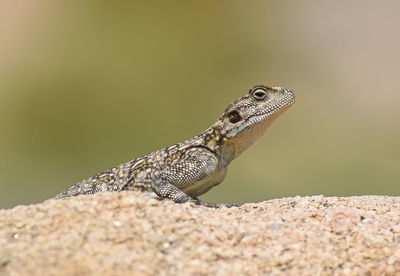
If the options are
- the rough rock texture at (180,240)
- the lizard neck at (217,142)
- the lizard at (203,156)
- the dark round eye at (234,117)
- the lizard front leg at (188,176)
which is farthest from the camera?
the dark round eye at (234,117)

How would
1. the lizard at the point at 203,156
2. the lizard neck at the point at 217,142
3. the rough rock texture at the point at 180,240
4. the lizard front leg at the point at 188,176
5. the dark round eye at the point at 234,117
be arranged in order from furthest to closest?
the dark round eye at the point at 234,117
the lizard neck at the point at 217,142
the lizard at the point at 203,156
the lizard front leg at the point at 188,176
the rough rock texture at the point at 180,240

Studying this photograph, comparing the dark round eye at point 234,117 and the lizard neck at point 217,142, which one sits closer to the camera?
the lizard neck at point 217,142

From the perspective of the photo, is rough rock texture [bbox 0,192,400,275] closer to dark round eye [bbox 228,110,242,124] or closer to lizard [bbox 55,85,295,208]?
lizard [bbox 55,85,295,208]

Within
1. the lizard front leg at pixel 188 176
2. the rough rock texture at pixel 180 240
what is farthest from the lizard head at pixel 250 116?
the rough rock texture at pixel 180 240

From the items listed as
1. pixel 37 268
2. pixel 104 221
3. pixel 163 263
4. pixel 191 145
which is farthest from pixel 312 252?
pixel 191 145

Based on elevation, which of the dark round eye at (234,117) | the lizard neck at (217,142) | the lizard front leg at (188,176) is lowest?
the lizard front leg at (188,176)

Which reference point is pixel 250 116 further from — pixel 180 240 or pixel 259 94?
pixel 180 240

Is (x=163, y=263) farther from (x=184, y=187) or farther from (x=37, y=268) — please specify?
(x=184, y=187)

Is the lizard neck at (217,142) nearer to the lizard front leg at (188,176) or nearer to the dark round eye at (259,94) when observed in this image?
the lizard front leg at (188,176)
